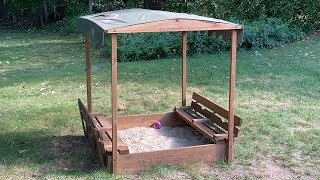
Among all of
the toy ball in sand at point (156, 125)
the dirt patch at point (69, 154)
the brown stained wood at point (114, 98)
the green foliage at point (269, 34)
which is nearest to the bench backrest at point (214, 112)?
the toy ball in sand at point (156, 125)

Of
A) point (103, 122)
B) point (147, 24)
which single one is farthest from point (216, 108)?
point (147, 24)

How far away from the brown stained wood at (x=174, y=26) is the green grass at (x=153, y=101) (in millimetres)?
1290

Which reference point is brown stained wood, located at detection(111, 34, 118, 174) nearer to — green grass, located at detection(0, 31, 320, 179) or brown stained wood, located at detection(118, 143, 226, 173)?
brown stained wood, located at detection(118, 143, 226, 173)

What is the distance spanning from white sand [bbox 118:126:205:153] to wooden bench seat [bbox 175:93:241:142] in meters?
0.15

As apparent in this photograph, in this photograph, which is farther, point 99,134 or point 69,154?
point 69,154

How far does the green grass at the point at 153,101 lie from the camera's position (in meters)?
4.69

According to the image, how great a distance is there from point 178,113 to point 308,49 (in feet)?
22.1

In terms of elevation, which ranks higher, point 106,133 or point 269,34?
point 269,34

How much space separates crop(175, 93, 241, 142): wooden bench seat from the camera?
467 cm

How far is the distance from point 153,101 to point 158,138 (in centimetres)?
188

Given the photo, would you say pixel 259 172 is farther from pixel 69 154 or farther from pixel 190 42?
pixel 190 42

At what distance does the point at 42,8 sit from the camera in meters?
23.1

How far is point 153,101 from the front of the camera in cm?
695

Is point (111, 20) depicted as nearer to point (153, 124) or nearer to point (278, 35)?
point (153, 124)
